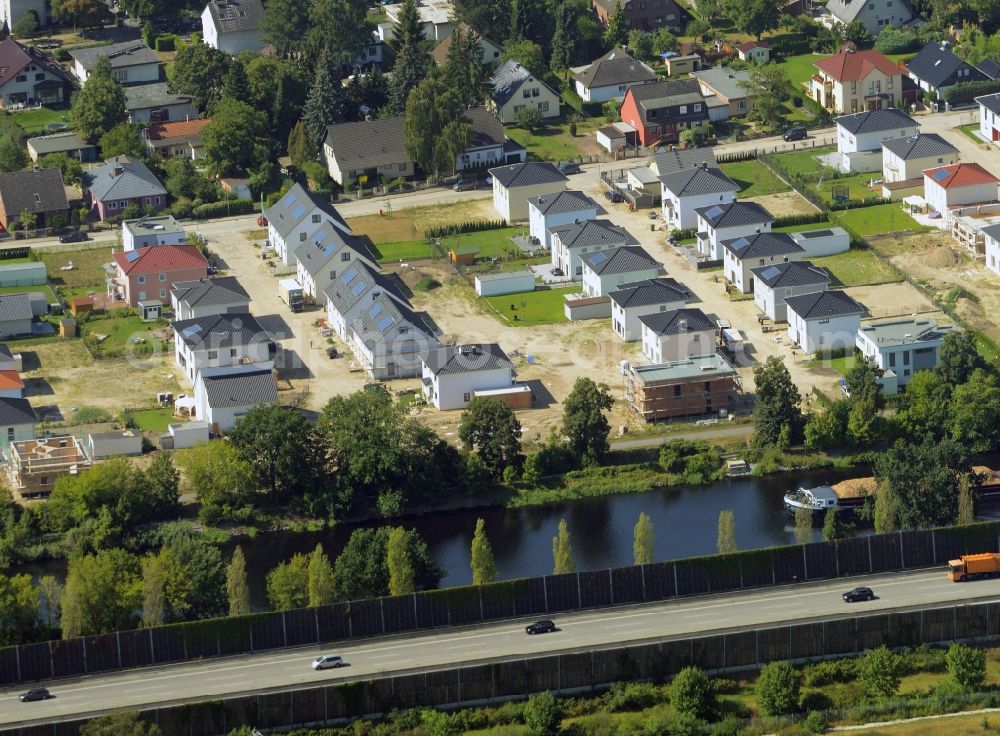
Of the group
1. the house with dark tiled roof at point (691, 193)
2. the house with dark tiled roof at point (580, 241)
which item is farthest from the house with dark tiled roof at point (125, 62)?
the house with dark tiled roof at point (691, 193)

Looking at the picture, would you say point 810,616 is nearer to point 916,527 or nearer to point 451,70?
point 916,527

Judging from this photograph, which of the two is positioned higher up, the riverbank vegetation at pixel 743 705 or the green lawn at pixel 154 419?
the green lawn at pixel 154 419

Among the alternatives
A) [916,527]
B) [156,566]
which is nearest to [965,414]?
[916,527]

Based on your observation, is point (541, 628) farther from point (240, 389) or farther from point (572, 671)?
point (240, 389)

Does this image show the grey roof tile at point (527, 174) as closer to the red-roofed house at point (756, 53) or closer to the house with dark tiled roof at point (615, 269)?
the house with dark tiled roof at point (615, 269)

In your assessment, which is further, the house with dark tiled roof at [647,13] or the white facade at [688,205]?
the house with dark tiled roof at [647,13]

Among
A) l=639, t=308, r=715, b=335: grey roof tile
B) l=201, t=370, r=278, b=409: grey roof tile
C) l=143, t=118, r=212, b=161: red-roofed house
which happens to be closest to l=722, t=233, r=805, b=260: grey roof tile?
l=639, t=308, r=715, b=335: grey roof tile
